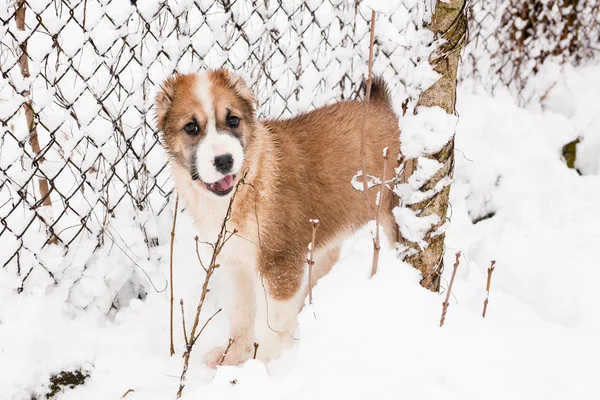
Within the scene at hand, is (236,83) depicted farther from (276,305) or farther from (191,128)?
(276,305)

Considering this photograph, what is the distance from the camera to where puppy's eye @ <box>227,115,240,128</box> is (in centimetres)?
280

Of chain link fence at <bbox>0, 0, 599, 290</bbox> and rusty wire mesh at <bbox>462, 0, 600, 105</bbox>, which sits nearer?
chain link fence at <bbox>0, 0, 599, 290</bbox>

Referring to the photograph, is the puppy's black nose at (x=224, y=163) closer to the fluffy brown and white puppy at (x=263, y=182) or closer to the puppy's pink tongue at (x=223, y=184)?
the fluffy brown and white puppy at (x=263, y=182)

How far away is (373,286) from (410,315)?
197 mm

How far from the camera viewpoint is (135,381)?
2.77m

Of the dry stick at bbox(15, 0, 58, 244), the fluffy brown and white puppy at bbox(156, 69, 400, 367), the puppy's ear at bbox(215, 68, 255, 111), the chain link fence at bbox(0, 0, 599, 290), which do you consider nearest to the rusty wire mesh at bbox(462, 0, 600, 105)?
the chain link fence at bbox(0, 0, 599, 290)

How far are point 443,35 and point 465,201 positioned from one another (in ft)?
6.67

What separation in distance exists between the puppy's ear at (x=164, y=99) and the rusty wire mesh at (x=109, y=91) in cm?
40

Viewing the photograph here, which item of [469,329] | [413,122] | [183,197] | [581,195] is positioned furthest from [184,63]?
[581,195]

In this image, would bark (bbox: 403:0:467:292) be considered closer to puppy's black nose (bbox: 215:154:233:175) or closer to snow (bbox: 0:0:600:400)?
snow (bbox: 0:0:600:400)

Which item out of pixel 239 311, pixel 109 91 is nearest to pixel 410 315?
pixel 239 311

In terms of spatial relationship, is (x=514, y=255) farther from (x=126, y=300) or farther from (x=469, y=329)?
(x=126, y=300)

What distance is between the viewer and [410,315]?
8.12 feet

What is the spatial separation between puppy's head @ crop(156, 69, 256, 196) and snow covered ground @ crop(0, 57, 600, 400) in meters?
0.68
